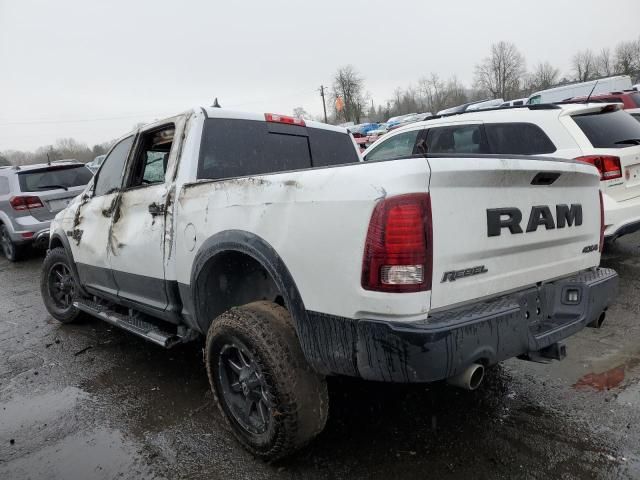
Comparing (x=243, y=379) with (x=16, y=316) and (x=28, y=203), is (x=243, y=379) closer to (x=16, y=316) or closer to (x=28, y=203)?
(x=16, y=316)

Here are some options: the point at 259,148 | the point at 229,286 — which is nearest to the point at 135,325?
the point at 229,286

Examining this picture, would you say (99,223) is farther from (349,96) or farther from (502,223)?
(349,96)

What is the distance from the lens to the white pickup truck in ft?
6.44

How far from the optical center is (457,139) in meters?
5.83

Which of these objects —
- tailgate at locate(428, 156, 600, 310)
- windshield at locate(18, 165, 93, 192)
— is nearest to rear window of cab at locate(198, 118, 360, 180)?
tailgate at locate(428, 156, 600, 310)

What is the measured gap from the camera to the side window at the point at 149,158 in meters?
3.73

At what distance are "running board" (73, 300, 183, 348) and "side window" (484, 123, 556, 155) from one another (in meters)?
4.03

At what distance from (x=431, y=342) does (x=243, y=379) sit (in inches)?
47.0

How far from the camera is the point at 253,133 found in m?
3.53

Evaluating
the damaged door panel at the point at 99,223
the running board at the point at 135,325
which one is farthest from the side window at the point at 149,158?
the running board at the point at 135,325

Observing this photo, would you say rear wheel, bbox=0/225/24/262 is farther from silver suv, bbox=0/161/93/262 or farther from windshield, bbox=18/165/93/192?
windshield, bbox=18/165/93/192

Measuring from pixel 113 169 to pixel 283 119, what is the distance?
63.6 inches

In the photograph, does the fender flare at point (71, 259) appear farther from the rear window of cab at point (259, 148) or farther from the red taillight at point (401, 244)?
the red taillight at point (401, 244)

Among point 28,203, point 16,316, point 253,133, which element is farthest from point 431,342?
point 28,203
